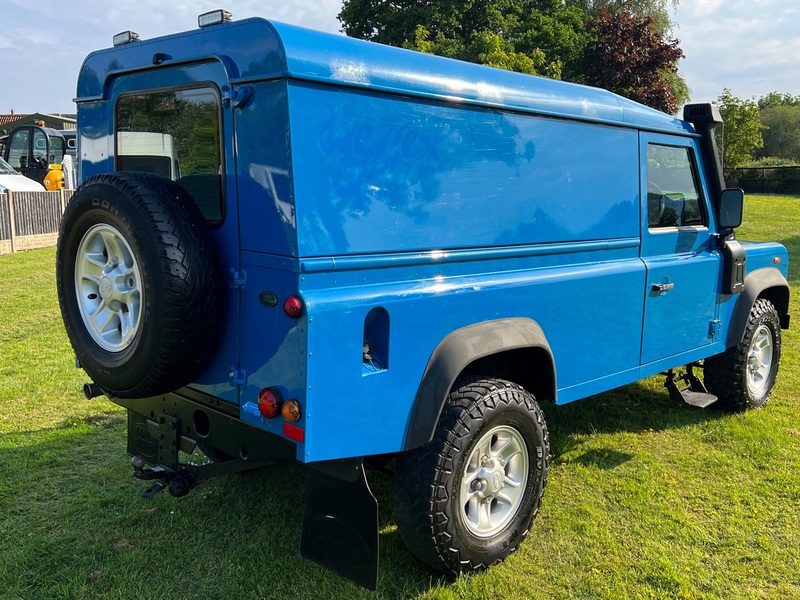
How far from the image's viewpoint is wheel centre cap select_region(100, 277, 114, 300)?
2.81 meters

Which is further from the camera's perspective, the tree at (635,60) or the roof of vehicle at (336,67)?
the tree at (635,60)

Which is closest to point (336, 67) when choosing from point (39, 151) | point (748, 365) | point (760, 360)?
point (748, 365)

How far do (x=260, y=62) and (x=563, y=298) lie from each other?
192cm

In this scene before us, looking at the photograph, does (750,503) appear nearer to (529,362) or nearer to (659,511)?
(659,511)

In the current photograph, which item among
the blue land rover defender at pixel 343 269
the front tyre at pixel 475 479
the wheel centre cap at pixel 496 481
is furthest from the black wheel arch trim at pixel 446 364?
the wheel centre cap at pixel 496 481

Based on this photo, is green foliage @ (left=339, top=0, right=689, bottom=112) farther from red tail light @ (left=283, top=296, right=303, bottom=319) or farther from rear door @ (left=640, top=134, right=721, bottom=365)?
red tail light @ (left=283, top=296, right=303, bottom=319)

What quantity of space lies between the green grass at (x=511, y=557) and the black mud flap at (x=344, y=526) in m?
0.27

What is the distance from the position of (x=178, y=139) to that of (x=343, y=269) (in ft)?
3.63

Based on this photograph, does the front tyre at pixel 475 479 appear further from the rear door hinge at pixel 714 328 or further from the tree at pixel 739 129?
the tree at pixel 739 129

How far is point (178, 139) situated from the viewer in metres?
3.04

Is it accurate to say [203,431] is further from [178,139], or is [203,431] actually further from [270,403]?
[178,139]

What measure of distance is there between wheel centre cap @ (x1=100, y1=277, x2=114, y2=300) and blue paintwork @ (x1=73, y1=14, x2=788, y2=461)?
0.50 meters

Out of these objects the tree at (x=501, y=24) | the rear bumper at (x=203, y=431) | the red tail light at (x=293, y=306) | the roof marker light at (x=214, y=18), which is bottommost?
the rear bumper at (x=203, y=431)

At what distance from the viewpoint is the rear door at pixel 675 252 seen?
13.7ft
